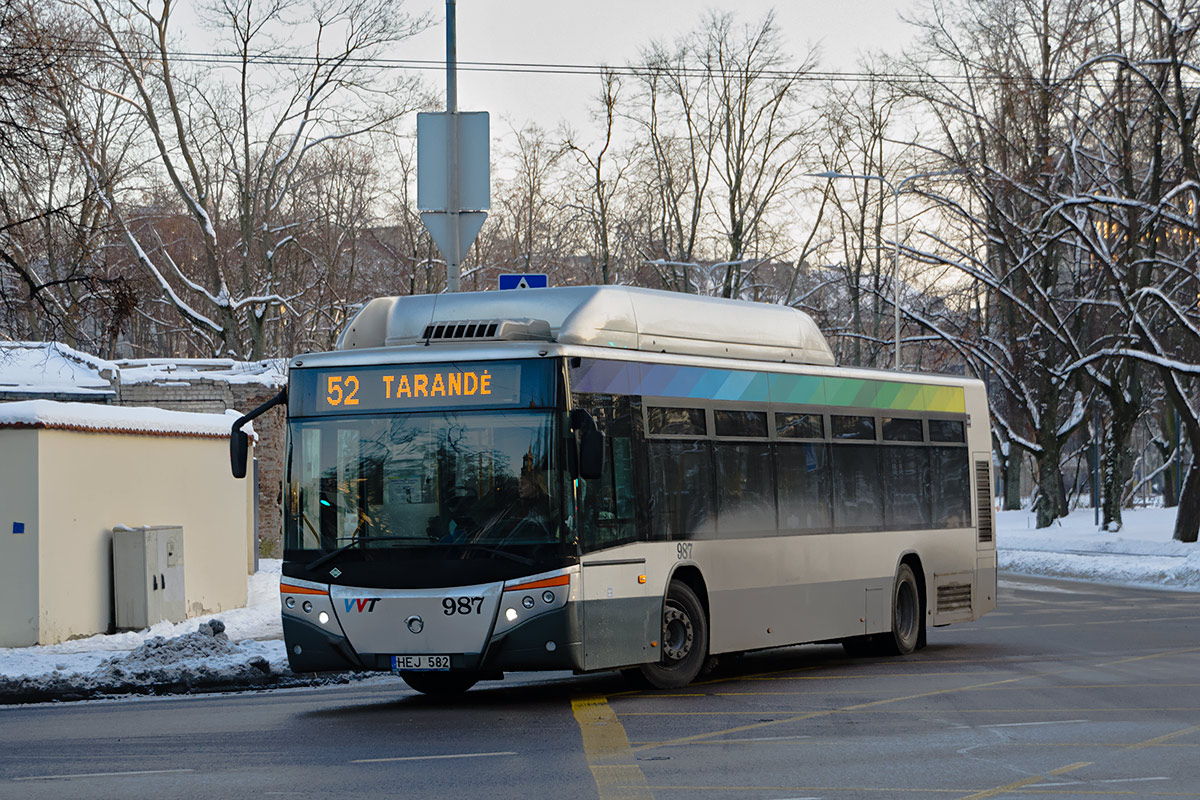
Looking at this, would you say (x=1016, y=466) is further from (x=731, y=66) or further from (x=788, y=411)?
(x=788, y=411)

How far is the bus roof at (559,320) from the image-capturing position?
13.0 metres

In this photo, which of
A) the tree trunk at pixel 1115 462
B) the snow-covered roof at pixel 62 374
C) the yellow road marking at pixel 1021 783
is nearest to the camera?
the yellow road marking at pixel 1021 783

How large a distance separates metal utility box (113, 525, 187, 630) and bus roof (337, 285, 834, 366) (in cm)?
702

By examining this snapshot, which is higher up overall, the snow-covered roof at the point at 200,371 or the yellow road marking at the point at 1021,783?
the snow-covered roof at the point at 200,371

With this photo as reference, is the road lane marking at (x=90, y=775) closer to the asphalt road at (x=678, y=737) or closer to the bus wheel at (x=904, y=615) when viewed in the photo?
the asphalt road at (x=678, y=737)

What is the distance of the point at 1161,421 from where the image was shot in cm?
7306

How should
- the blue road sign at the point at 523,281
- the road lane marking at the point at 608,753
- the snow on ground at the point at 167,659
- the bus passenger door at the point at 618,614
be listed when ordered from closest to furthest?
1. the road lane marking at the point at 608,753
2. the bus passenger door at the point at 618,614
3. the snow on ground at the point at 167,659
4. the blue road sign at the point at 523,281

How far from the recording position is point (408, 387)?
1266 centimetres

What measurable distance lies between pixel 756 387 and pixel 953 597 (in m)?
4.63

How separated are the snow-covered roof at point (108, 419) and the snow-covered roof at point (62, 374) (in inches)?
320

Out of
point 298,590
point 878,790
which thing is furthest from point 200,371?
point 878,790

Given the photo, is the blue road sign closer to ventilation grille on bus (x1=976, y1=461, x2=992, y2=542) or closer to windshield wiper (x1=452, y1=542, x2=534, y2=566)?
windshield wiper (x1=452, y1=542, x2=534, y2=566)

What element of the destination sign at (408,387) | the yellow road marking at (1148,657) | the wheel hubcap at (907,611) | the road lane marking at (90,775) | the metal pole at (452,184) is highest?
the metal pole at (452,184)

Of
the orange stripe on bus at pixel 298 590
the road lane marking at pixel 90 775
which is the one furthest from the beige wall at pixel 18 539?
A: the road lane marking at pixel 90 775
